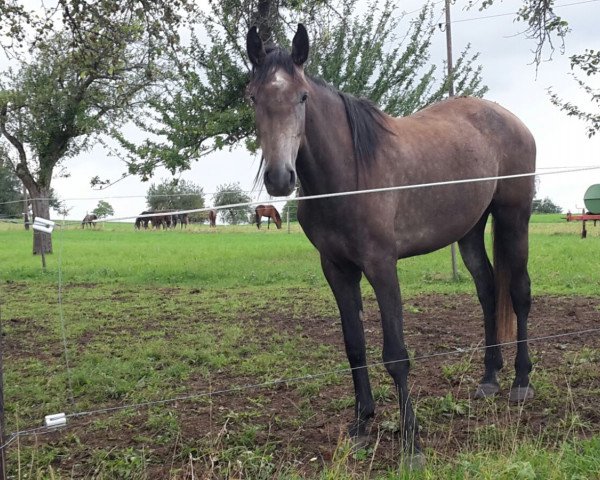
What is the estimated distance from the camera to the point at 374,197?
137 inches

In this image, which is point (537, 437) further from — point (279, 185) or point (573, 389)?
point (279, 185)

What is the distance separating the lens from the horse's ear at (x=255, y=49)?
3283mm

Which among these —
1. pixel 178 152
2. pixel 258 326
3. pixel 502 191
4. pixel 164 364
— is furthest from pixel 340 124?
pixel 178 152

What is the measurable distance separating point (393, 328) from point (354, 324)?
1.45 feet

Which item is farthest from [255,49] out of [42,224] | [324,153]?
[42,224]

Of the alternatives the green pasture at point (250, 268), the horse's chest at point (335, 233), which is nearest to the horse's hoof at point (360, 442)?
the horse's chest at point (335, 233)

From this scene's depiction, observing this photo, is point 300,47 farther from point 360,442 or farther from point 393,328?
point 360,442

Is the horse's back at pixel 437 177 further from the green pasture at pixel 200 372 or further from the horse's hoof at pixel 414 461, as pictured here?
the green pasture at pixel 200 372

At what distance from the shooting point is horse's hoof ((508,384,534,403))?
4.36 meters

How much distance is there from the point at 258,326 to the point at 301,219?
3.82 metres

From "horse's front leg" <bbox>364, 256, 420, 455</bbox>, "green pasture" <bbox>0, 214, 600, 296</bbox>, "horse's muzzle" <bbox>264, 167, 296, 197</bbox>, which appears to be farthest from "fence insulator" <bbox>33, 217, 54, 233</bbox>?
"green pasture" <bbox>0, 214, 600, 296</bbox>

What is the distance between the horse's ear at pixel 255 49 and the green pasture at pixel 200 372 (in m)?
1.43

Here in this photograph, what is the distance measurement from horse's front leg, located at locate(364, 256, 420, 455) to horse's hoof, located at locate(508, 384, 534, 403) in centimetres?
129

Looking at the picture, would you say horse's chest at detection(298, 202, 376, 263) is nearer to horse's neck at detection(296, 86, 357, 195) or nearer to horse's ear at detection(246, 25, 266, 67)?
horse's neck at detection(296, 86, 357, 195)
